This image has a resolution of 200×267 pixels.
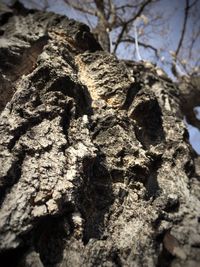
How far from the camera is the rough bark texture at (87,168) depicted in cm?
154

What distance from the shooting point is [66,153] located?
6.20 ft

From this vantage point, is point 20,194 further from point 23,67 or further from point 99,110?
point 23,67

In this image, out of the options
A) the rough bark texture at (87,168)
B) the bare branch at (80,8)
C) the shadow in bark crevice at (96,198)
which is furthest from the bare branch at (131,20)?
the shadow in bark crevice at (96,198)

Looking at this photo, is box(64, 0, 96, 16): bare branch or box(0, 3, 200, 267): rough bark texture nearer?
box(0, 3, 200, 267): rough bark texture

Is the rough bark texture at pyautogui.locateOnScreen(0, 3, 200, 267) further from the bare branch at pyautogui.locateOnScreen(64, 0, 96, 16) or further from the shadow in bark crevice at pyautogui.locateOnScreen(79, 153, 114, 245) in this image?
the bare branch at pyautogui.locateOnScreen(64, 0, 96, 16)

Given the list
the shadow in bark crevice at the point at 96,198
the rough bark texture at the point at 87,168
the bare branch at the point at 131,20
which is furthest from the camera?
the bare branch at the point at 131,20

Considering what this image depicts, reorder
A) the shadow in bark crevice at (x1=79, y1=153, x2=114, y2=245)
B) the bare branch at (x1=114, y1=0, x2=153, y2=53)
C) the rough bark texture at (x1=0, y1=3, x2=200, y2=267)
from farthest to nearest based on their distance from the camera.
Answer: the bare branch at (x1=114, y1=0, x2=153, y2=53) → the shadow in bark crevice at (x1=79, y1=153, x2=114, y2=245) → the rough bark texture at (x1=0, y1=3, x2=200, y2=267)

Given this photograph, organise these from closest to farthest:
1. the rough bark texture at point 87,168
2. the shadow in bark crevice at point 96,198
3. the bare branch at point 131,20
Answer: the rough bark texture at point 87,168
the shadow in bark crevice at point 96,198
the bare branch at point 131,20

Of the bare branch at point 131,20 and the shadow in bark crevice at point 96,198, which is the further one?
the bare branch at point 131,20

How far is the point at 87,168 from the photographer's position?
6.29 ft

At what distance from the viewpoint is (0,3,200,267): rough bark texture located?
1539 millimetres

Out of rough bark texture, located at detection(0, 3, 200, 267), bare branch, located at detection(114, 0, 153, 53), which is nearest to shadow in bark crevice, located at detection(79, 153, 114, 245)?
rough bark texture, located at detection(0, 3, 200, 267)

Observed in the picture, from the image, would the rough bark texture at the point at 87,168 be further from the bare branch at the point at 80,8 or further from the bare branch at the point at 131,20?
the bare branch at the point at 80,8

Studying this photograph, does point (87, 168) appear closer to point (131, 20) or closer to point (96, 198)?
point (96, 198)
